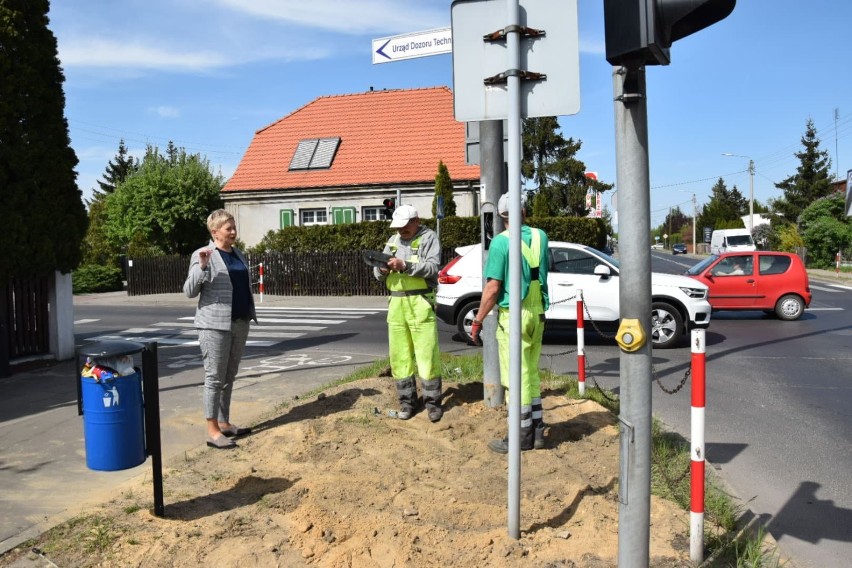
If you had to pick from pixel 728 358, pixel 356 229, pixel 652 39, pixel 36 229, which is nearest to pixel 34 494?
pixel 652 39

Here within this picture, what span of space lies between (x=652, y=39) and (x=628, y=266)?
91 centimetres

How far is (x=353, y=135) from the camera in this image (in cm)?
3381

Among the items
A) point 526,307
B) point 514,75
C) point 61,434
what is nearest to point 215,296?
point 61,434

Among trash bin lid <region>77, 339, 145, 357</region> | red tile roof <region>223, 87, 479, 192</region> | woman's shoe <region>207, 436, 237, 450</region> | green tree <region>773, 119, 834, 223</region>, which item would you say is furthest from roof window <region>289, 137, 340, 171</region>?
green tree <region>773, 119, 834, 223</region>

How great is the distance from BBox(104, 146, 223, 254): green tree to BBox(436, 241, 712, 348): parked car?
87.3 ft

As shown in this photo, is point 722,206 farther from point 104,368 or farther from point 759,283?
point 104,368

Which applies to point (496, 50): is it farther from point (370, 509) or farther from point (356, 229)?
point (356, 229)

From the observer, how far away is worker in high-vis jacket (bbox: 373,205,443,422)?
595cm

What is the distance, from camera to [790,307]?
15180mm

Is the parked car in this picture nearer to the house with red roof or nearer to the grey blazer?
the grey blazer

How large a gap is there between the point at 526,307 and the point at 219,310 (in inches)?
93.6

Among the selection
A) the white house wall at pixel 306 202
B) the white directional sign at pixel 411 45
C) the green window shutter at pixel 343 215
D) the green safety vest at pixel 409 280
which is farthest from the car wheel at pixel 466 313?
the green window shutter at pixel 343 215

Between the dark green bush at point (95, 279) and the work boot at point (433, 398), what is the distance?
30.0 metres

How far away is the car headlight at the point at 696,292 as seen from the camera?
38.0 feet
